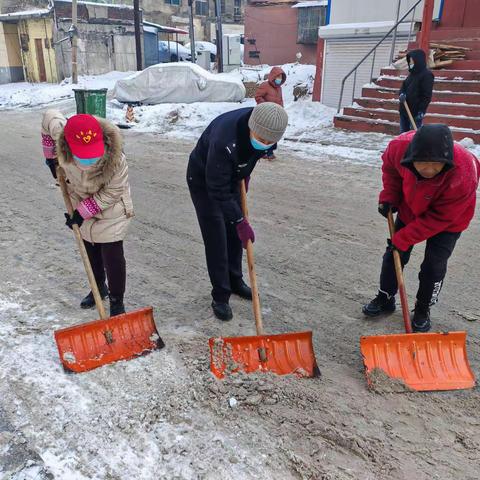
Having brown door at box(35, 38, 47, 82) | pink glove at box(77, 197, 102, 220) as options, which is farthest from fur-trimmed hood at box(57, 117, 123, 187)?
brown door at box(35, 38, 47, 82)

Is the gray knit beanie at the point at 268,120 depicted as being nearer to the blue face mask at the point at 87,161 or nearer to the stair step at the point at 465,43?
the blue face mask at the point at 87,161

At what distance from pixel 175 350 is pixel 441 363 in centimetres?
167

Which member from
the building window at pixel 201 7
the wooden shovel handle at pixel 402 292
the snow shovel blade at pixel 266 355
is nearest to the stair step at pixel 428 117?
the wooden shovel handle at pixel 402 292

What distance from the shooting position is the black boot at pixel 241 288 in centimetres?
366

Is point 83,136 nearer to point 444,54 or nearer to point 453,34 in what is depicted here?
point 444,54

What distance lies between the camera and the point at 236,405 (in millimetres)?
2500

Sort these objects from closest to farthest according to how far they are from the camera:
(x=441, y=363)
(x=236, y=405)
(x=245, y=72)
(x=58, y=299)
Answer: (x=236, y=405)
(x=441, y=363)
(x=58, y=299)
(x=245, y=72)

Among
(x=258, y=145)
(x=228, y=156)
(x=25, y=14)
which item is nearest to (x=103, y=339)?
(x=228, y=156)

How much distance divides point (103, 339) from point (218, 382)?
2.63ft

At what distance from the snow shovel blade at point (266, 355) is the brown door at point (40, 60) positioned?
84.3 ft

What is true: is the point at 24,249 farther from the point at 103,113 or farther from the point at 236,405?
the point at 103,113

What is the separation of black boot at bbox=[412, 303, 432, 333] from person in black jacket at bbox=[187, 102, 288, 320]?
1323 mm

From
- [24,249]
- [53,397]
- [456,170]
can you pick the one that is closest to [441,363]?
[456,170]

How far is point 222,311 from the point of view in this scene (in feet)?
11.0
